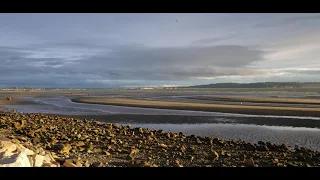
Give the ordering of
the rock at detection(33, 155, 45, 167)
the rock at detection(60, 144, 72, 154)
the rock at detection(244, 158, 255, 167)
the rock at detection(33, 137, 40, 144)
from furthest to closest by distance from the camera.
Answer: the rock at detection(33, 137, 40, 144)
the rock at detection(60, 144, 72, 154)
the rock at detection(244, 158, 255, 167)
the rock at detection(33, 155, 45, 167)

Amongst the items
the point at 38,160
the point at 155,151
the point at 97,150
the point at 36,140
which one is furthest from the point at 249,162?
the point at 36,140

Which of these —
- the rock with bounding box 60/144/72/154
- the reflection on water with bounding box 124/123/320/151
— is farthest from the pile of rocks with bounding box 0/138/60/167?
the reflection on water with bounding box 124/123/320/151

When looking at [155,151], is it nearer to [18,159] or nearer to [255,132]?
[18,159]

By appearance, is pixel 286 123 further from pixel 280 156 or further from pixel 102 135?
pixel 102 135

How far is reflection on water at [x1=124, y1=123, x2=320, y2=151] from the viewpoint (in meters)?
14.0

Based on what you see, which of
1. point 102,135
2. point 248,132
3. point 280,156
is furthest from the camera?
point 248,132

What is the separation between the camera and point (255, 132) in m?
16.3

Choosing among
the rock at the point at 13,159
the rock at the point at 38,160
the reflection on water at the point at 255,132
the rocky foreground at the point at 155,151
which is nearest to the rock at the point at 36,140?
the rocky foreground at the point at 155,151

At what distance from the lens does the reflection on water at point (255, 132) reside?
14.0 m

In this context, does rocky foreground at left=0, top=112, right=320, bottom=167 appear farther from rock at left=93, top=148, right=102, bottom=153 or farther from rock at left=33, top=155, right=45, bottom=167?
rock at left=33, top=155, right=45, bottom=167

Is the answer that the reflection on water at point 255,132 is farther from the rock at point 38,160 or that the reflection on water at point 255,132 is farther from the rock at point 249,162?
the rock at point 38,160
